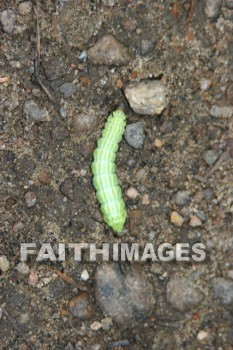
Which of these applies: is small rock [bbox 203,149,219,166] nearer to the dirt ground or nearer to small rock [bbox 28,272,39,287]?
the dirt ground

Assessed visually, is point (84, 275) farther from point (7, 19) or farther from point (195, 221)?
point (7, 19)

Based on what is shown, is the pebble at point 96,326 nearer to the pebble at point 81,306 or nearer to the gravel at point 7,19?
the pebble at point 81,306

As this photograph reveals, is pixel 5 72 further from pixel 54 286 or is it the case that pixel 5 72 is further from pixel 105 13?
pixel 54 286

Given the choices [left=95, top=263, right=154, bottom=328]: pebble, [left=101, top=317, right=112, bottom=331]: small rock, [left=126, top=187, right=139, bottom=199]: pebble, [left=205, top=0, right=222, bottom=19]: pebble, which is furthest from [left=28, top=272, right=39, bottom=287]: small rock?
[left=205, top=0, right=222, bottom=19]: pebble

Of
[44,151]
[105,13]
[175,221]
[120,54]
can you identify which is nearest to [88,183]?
[44,151]

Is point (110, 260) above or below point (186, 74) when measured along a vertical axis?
below
